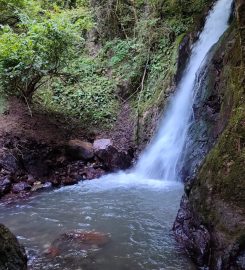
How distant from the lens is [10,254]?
353 centimetres

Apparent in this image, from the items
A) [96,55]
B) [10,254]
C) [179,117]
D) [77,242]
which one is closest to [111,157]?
[179,117]

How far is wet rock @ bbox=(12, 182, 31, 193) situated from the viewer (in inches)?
274

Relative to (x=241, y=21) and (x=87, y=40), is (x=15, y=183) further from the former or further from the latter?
(x=87, y=40)

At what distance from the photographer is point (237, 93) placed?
15.6 feet

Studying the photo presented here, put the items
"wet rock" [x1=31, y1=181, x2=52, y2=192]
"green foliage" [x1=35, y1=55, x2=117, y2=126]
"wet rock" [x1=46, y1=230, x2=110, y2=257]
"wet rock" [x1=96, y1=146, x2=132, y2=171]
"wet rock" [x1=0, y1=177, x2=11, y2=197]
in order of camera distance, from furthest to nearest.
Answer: "green foliage" [x1=35, y1=55, x2=117, y2=126] → "wet rock" [x1=96, y1=146, x2=132, y2=171] → "wet rock" [x1=31, y1=181, x2=52, y2=192] → "wet rock" [x1=0, y1=177, x2=11, y2=197] → "wet rock" [x1=46, y1=230, x2=110, y2=257]

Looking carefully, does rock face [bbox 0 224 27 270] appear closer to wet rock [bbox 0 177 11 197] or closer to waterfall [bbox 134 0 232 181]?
wet rock [bbox 0 177 11 197]

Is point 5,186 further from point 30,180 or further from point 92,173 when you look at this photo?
point 92,173

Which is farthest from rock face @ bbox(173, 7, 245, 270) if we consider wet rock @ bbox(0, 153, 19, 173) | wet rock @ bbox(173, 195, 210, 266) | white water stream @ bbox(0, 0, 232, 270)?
wet rock @ bbox(0, 153, 19, 173)

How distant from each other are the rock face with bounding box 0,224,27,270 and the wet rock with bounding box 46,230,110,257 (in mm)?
549

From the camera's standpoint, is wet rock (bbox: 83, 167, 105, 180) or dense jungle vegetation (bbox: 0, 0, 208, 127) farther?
dense jungle vegetation (bbox: 0, 0, 208, 127)

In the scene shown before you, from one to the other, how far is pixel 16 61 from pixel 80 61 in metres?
3.83

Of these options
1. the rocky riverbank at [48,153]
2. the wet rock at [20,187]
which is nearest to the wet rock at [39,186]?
the rocky riverbank at [48,153]

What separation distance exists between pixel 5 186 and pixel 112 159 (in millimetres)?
2524

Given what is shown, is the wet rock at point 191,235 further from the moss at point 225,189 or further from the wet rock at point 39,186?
the wet rock at point 39,186
